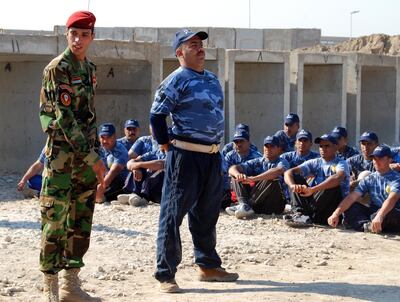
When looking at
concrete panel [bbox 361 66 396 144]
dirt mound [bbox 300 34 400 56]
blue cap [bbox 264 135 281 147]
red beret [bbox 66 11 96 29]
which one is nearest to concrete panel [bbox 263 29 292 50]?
dirt mound [bbox 300 34 400 56]

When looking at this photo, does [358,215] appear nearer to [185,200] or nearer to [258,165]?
[258,165]

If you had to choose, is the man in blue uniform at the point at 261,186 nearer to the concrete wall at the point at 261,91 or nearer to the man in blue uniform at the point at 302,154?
the man in blue uniform at the point at 302,154

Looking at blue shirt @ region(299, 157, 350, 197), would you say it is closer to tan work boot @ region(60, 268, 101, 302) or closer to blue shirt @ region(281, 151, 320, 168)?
blue shirt @ region(281, 151, 320, 168)

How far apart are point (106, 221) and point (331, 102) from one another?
33.3ft

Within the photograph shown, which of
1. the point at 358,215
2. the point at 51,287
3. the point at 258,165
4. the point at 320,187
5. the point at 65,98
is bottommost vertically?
the point at 358,215

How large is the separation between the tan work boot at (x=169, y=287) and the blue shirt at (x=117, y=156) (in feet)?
15.2

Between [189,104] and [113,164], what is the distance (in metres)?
4.62

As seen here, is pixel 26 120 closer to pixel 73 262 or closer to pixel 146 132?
pixel 146 132

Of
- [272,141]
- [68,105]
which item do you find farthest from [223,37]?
[68,105]

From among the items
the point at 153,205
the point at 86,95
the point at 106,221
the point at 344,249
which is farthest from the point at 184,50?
the point at 153,205

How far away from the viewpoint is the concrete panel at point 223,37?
27.0m

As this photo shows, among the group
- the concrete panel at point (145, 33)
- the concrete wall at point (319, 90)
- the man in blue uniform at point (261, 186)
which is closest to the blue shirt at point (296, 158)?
the man in blue uniform at point (261, 186)

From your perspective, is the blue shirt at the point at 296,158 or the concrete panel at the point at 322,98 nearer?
the blue shirt at the point at 296,158

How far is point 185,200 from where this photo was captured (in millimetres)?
5492
